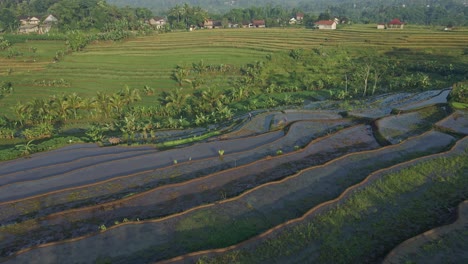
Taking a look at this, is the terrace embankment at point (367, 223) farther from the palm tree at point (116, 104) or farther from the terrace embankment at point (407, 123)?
the palm tree at point (116, 104)

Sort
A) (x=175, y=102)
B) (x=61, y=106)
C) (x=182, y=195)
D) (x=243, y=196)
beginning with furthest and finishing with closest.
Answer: (x=175, y=102)
(x=61, y=106)
(x=182, y=195)
(x=243, y=196)

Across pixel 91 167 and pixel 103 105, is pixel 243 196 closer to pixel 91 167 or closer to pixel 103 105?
pixel 91 167

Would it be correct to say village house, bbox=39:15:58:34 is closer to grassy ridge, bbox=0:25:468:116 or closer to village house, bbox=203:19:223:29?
grassy ridge, bbox=0:25:468:116

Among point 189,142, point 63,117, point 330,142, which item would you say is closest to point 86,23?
point 63,117

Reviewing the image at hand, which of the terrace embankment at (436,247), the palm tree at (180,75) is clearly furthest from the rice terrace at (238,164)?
the palm tree at (180,75)

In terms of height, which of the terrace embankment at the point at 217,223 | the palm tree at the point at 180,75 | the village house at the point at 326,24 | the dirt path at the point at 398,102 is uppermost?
the village house at the point at 326,24

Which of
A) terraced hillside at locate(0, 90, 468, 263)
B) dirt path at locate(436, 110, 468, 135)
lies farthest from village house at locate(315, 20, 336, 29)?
terraced hillside at locate(0, 90, 468, 263)

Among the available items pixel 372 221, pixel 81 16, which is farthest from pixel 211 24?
pixel 372 221
